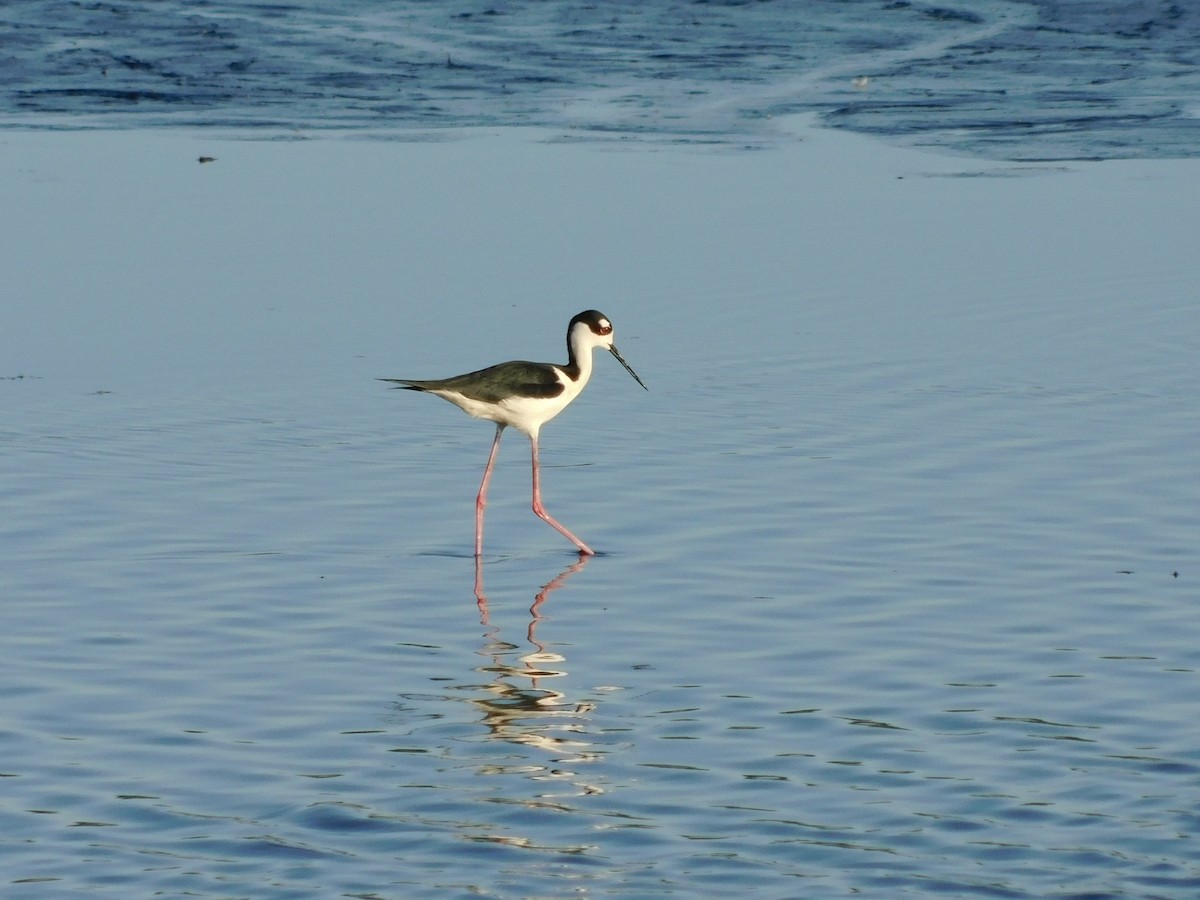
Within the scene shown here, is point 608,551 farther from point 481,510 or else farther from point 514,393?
point 514,393

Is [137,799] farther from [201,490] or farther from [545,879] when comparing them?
[201,490]

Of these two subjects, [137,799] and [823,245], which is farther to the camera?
[823,245]

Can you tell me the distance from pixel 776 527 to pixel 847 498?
0.59 m

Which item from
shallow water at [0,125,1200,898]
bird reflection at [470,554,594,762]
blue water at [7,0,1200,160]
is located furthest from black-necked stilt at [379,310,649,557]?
blue water at [7,0,1200,160]

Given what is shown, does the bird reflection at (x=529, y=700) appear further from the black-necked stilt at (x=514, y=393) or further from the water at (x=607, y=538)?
the black-necked stilt at (x=514, y=393)

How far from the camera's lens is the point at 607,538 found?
33.0 ft

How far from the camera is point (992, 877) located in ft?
19.2

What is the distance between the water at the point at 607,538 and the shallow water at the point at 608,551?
28 millimetres

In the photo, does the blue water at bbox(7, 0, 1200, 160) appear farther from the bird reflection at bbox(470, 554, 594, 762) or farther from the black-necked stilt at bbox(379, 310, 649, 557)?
the bird reflection at bbox(470, 554, 594, 762)

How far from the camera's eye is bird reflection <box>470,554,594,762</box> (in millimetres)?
7250

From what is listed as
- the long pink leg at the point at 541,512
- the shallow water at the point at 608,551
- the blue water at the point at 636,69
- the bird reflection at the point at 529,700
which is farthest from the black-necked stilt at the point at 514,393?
the blue water at the point at 636,69

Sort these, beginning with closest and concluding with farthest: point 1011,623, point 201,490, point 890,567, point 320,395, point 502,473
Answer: point 1011,623 → point 890,567 → point 201,490 → point 502,473 → point 320,395

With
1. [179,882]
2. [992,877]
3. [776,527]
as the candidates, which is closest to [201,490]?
[776,527]

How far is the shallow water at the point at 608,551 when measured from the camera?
20.7ft
